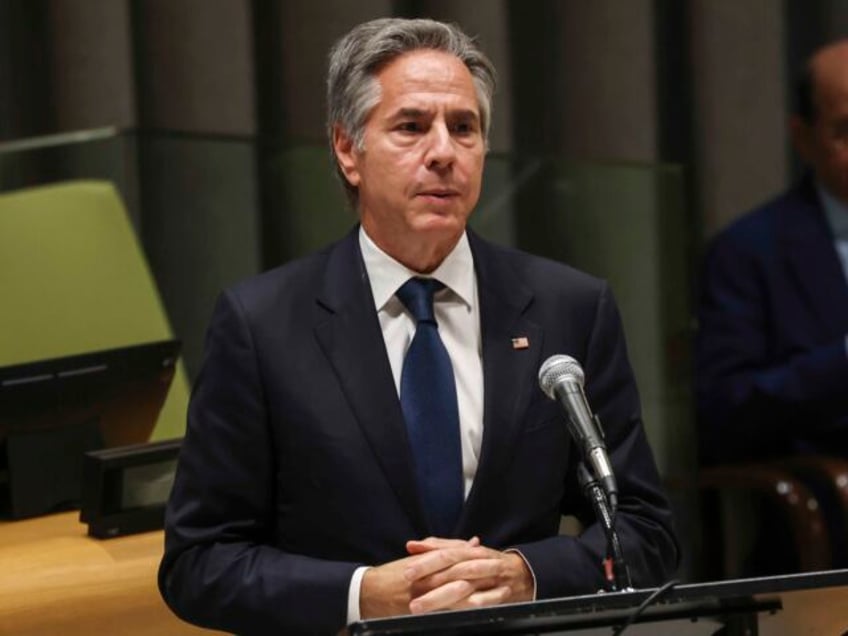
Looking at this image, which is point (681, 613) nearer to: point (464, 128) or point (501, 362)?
point (501, 362)

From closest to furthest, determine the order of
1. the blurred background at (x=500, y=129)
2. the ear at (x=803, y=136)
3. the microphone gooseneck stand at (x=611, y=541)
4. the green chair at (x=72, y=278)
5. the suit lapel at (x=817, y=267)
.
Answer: the microphone gooseneck stand at (x=611, y=541) < the green chair at (x=72, y=278) < the blurred background at (x=500, y=129) < the suit lapel at (x=817, y=267) < the ear at (x=803, y=136)

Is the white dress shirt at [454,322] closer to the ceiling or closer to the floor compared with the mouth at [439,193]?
closer to the floor

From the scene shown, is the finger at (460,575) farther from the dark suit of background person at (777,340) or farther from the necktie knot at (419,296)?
the dark suit of background person at (777,340)

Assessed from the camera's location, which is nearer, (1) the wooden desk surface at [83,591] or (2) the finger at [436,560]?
(2) the finger at [436,560]

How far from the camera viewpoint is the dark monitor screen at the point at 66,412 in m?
3.29

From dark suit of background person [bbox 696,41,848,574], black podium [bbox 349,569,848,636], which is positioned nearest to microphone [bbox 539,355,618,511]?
black podium [bbox 349,569,848,636]

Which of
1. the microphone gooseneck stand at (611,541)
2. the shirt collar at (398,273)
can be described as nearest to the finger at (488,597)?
the microphone gooseneck stand at (611,541)

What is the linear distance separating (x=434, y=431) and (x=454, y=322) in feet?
0.54

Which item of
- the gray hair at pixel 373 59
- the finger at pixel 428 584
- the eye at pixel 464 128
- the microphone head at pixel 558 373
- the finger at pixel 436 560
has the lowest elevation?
the finger at pixel 428 584

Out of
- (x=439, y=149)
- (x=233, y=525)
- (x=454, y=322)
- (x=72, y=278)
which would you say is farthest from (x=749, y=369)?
(x=233, y=525)

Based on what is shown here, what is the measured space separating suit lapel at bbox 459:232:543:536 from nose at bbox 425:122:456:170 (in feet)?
0.55

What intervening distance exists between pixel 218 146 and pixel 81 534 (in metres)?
1.14

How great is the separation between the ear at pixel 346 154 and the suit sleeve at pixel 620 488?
0.37 m

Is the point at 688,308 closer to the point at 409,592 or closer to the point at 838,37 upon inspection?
the point at 838,37
